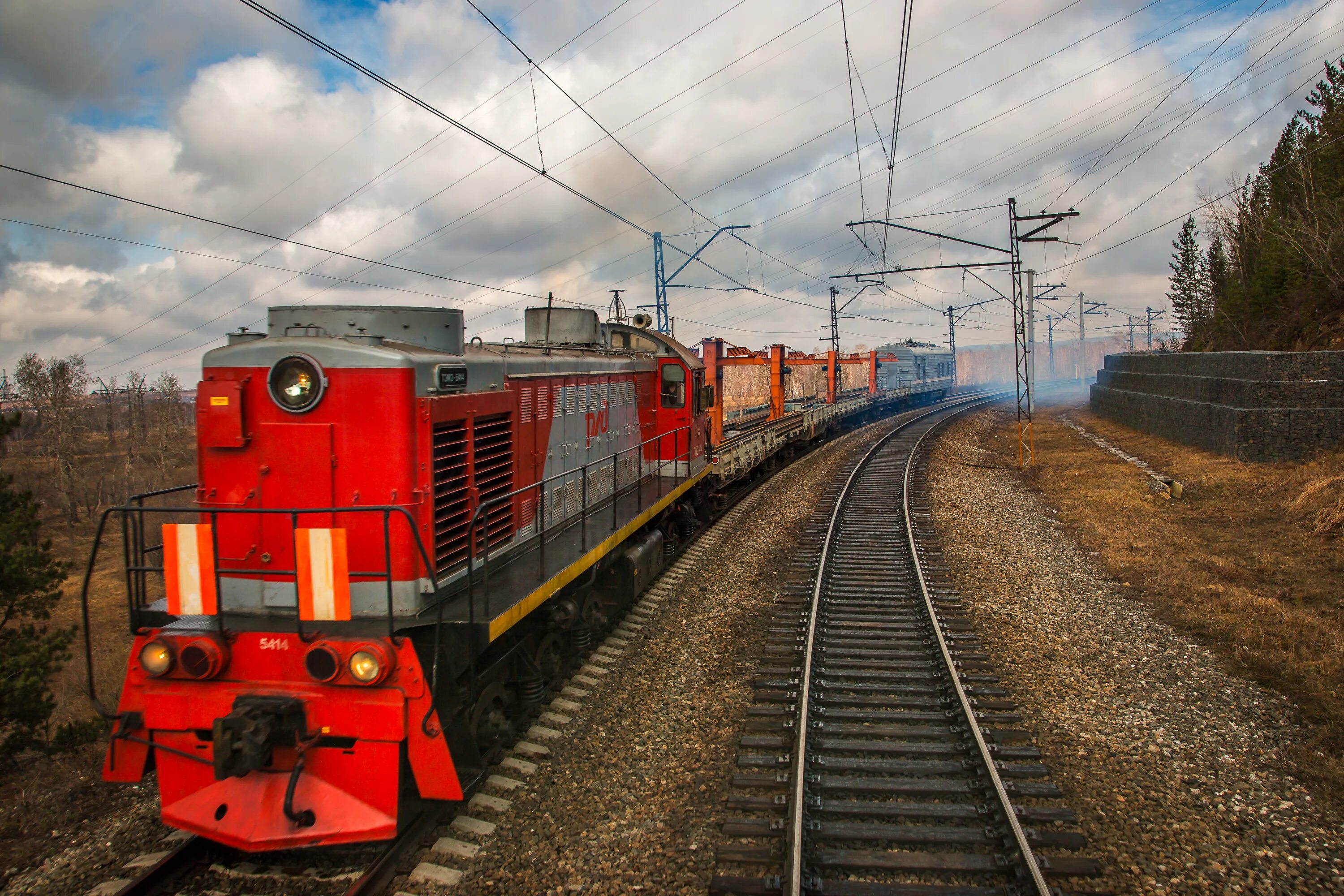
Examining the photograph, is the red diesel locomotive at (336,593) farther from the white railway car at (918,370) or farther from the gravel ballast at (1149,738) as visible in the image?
the white railway car at (918,370)

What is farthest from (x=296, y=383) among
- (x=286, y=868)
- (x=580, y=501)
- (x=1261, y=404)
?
(x=1261, y=404)

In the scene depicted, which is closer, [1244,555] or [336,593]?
[336,593]

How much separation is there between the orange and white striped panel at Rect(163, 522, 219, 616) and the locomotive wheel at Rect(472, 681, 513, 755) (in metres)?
1.79

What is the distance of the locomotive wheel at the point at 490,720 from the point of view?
5191mm

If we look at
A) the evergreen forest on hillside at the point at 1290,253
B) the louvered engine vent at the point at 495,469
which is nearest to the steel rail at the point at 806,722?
the louvered engine vent at the point at 495,469

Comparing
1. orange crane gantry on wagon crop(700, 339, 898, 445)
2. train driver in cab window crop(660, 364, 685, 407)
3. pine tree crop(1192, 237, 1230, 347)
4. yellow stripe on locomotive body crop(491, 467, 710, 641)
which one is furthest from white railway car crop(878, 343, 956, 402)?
yellow stripe on locomotive body crop(491, 467, 710, 641)

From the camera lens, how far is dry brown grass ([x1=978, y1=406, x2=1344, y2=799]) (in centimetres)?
691

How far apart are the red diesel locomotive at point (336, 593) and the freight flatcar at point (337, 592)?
1cm

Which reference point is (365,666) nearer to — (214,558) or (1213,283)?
(214,558)

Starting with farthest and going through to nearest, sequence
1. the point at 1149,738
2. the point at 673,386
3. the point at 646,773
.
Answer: the point at 673,386, the point at 1149,738, the point at 646,773

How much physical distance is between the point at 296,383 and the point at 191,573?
51.2 inches

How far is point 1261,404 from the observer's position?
16516 millimetres

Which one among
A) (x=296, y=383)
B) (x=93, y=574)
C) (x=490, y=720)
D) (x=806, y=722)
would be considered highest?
(x=296, y=383)

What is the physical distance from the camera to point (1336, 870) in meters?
4.29
